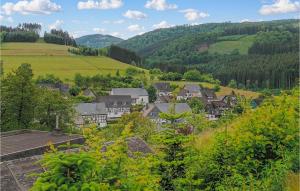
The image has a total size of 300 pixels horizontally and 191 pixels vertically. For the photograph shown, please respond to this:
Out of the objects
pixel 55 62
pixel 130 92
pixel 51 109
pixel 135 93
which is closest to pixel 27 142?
pixel 51 109

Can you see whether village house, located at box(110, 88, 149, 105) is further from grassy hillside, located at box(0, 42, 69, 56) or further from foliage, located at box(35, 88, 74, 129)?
foliage, located at box(35, 88, 74, 129)

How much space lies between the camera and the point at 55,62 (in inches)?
4643

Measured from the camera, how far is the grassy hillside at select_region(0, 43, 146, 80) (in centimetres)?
10594

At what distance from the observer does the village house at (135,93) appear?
94875 millimetres

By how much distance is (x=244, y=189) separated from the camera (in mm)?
8102

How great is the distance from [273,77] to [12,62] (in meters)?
75.2

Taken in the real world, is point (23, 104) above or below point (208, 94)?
above

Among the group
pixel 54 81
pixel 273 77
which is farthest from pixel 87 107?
pixel 273 77

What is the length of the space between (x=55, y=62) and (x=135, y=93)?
33.4 m

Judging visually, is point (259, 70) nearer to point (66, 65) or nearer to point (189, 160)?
point (66, 65)

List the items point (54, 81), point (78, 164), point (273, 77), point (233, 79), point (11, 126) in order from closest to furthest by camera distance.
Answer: point (78, 164) → point (11, 126) → point (54, 81) → point (273, 77) → point (233, 79)

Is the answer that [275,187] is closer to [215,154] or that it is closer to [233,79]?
[215,154]

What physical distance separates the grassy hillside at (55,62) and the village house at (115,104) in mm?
17595

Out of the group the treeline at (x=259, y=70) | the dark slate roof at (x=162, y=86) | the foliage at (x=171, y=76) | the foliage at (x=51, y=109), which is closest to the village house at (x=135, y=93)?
the dark slate roof at (x=162, y=86)
